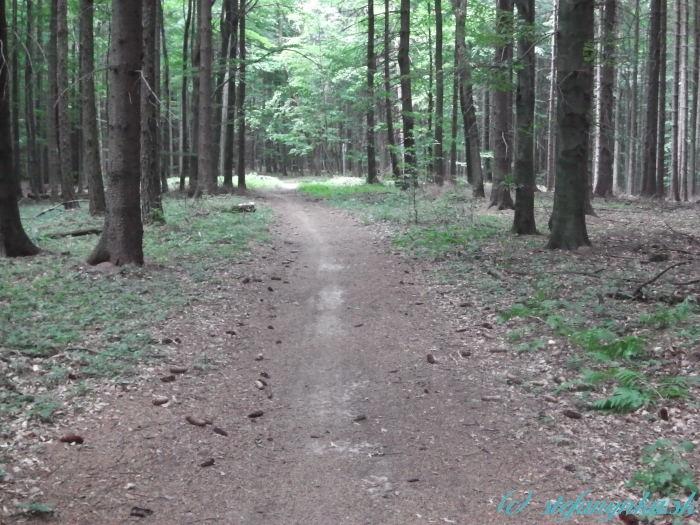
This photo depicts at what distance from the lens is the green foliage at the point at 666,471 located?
3.96 meters

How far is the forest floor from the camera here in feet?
13.8

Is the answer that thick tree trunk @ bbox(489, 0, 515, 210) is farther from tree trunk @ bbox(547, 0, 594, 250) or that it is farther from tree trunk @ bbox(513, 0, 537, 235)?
tree trunk @ bbox(547, 0, 594, 250)

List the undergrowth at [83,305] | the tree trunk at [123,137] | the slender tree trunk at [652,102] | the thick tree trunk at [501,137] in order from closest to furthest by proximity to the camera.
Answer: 1. the undergrowth at [83,305]
2. the tree trunk at [123,137]
3. the thick tree trunk at [501,137]
4. the slender tree trunk at [652,102]

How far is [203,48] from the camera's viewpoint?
67.1ft

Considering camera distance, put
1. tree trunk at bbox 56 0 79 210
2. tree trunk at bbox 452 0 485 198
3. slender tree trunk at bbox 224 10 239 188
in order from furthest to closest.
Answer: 1. slender tree trunk at bbox 224 10 239 188
2. tree trunk at bbox 452 0 485 198
3. tree trunk at bbox 56 0 79 210

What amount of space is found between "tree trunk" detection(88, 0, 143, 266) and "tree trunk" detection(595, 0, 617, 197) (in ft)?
28.2

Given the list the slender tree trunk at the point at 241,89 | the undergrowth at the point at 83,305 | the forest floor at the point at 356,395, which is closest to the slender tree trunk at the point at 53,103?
the slender tree trunk at the point at 241,89

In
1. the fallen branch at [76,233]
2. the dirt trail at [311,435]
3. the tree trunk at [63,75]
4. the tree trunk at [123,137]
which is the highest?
the tree trunk at [63,75]

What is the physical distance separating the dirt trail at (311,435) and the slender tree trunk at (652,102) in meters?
16.4

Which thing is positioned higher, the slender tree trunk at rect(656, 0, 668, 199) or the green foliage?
the slender tree trunk at rect(656, 0, 668, 199)

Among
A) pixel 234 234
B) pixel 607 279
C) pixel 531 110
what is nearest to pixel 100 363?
pixel 607 279

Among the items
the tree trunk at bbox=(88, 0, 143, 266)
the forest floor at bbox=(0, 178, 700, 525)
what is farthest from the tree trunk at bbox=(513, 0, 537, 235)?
the tree trunk at bbox=(88, 0, 143, 266)

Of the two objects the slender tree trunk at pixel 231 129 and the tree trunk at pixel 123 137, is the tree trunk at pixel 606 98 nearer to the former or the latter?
the tree trunk at pixel 123 137

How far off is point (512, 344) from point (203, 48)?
17368 millimetres
